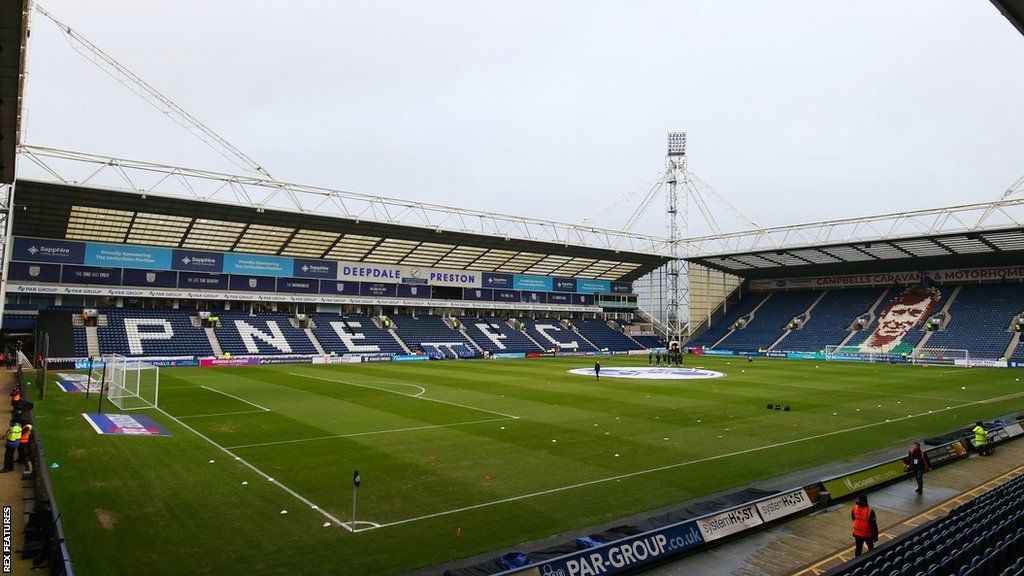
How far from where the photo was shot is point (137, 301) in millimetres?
55438

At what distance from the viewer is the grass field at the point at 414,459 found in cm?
1102

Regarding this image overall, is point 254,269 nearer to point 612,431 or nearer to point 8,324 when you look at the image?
point 8,324

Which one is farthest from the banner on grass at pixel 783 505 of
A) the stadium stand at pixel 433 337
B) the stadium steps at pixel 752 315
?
the stadium steps at pixel 752 315

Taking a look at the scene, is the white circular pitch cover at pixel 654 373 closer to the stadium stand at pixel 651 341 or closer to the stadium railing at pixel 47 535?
the stadium stand at pixel 651 341

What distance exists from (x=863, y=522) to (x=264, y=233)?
55.9m

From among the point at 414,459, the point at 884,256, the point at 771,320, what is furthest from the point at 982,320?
the point at 414,459

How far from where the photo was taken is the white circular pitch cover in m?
42.0

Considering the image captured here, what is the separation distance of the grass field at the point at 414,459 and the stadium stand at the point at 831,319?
111 feet

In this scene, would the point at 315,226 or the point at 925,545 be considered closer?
the point at 925,545

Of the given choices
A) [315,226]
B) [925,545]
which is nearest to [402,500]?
[925,545]

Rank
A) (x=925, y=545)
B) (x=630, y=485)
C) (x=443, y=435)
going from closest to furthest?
1. (x=925, y=545)
2. (x=630, y=485)
3. (x=443, y=435)

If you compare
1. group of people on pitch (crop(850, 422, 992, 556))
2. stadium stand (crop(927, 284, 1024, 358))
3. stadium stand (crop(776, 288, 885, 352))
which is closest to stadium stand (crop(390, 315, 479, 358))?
stadium stand (crop(776, 288, 885, 352))

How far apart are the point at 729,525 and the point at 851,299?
73.5 meters

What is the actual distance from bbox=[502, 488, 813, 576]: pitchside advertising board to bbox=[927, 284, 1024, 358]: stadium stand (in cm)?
5755
